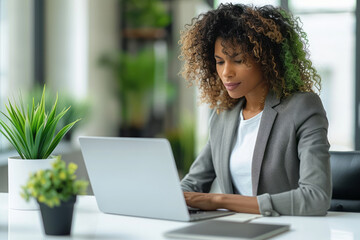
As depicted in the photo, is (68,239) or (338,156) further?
(338,156)

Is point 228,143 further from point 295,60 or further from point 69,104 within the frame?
point 69,104

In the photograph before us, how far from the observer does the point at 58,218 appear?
146cm

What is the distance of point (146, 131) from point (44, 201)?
6.24 metres

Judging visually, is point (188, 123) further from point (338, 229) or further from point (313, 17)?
point (338, 229)

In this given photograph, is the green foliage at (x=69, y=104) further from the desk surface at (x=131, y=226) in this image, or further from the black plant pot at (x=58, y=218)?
the black plant pot at (x=58, y=218)

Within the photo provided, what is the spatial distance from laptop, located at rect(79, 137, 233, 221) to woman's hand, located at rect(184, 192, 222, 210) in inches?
1.1

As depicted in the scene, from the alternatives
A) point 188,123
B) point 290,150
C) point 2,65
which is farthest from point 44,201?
point 188,123

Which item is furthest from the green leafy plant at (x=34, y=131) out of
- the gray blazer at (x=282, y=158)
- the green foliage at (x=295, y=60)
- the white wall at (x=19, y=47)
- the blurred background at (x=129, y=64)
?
the white wall at (x=19, y=47)

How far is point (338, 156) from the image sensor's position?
2.21 meters

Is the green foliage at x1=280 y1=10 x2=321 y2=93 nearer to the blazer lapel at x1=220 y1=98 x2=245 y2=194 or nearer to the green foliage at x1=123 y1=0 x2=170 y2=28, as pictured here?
the blazer lapel at x1=220 y1=98 x2=245 y2=194

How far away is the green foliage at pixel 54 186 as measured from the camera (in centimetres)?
139

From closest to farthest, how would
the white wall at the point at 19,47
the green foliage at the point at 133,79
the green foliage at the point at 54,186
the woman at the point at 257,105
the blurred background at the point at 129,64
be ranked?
the green foliage at the point at 54,186
the woman at the point at 257,105
the white wall at the point at 19,47
the blurred background at the point at 129,64
the green foliage at the point at 133,79

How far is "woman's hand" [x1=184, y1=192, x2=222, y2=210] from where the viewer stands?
1.80m

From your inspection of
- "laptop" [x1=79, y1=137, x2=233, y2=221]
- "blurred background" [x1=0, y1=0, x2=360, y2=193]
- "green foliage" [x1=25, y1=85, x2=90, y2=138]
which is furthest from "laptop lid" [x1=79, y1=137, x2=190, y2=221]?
"green foliage" [x1=25, y1=85, x2=90, y2=138]
